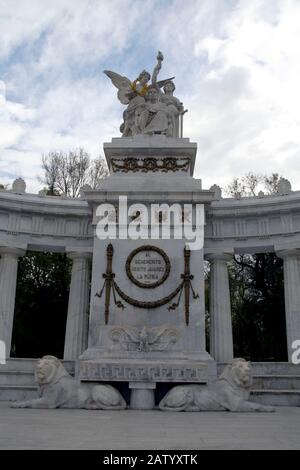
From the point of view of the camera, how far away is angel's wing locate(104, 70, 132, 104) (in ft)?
103

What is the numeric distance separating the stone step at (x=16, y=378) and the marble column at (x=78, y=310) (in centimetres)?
345

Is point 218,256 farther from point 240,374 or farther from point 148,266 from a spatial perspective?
point 240,374

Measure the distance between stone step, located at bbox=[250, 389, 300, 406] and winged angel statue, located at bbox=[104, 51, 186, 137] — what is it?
15719mm

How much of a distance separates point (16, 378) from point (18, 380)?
0.18m

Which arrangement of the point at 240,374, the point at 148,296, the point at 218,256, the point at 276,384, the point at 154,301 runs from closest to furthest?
the point at 240,374 → the point at 154,301 → the point at 148,296 → the point at 276,384 → the point at 218,256

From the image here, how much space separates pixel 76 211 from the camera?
35469mm

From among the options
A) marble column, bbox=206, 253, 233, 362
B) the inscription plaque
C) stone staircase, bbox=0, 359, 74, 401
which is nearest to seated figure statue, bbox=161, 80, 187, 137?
the inscription plaque

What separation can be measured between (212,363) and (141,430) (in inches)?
390

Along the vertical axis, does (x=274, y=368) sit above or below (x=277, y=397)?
above

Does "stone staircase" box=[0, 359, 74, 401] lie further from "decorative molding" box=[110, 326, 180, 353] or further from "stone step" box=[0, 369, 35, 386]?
"decorative molding" box=[110, 326, 180, 353]

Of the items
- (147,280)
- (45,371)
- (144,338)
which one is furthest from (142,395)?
(147,280)

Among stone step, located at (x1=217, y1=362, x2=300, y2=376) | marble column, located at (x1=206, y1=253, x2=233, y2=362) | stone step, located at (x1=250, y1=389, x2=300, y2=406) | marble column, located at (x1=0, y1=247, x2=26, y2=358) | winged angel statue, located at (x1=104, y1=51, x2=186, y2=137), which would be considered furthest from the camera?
marble column, located at (x1=206, y1=253, x2=233, y2=362)

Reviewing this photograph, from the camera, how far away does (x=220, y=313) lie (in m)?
33.3

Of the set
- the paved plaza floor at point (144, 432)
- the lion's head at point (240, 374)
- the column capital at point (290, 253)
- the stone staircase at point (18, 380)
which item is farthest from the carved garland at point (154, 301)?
the column capital at point (290, 253)
